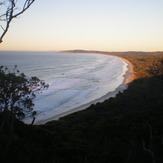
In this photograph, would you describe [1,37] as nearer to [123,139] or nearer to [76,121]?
[123,139]

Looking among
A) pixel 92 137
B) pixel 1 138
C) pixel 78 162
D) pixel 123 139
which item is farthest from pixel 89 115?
pixel 1 138

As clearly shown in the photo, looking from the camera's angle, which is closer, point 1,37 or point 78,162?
point 1,37

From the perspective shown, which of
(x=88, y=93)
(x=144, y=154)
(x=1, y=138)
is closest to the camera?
(x=144, y=154)

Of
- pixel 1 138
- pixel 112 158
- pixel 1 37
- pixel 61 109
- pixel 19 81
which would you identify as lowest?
pixel 61 109

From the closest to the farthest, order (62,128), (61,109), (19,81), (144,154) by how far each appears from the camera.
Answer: (144,154) → (19,81) → (62,128) → (61,109)

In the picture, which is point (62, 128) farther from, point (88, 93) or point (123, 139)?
point (88, 93)

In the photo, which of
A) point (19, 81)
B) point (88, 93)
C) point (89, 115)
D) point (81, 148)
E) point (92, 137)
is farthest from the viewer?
point (88, 93)

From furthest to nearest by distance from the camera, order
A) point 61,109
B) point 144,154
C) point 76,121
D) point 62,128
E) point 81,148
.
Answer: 1. point 61,109
2. point 76,121
3. point 62,128
4. point 81,148
5. point 144,154

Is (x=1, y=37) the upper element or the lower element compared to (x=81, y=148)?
upper

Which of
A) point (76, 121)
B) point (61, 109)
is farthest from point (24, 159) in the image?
point (61, 109)
